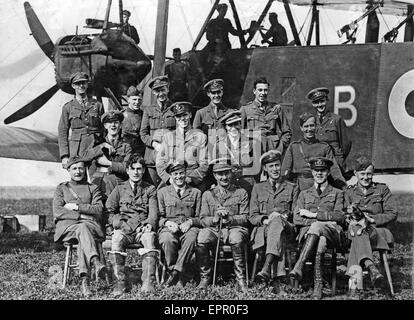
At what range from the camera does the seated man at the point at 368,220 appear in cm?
599

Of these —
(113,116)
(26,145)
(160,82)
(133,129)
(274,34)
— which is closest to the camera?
(113,116)

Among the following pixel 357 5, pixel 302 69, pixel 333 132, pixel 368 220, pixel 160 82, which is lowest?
pixel 368 220

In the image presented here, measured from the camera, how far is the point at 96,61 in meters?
8.95

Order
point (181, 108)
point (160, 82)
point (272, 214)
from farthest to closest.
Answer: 1. point (160, 82)
2. point (181, 108)
3. point (272, 214)

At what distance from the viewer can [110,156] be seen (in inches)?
284

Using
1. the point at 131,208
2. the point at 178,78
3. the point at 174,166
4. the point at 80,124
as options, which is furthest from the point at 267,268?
the point at 178,78

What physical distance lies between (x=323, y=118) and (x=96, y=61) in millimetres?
3421

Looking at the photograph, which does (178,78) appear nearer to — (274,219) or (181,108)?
(181,108)

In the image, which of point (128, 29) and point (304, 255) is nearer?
point (304, 255)

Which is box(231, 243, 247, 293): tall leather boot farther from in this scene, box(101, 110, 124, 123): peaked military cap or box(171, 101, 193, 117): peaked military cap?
box(101, 110, 124, 123): peaked military cap

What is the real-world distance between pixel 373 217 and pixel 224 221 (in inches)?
56.6

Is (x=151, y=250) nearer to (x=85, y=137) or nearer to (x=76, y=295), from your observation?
(x=76, y=295)

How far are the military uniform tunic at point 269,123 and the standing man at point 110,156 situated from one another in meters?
1.36

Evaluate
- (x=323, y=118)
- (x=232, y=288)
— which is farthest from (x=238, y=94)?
(x=232, y=288)
